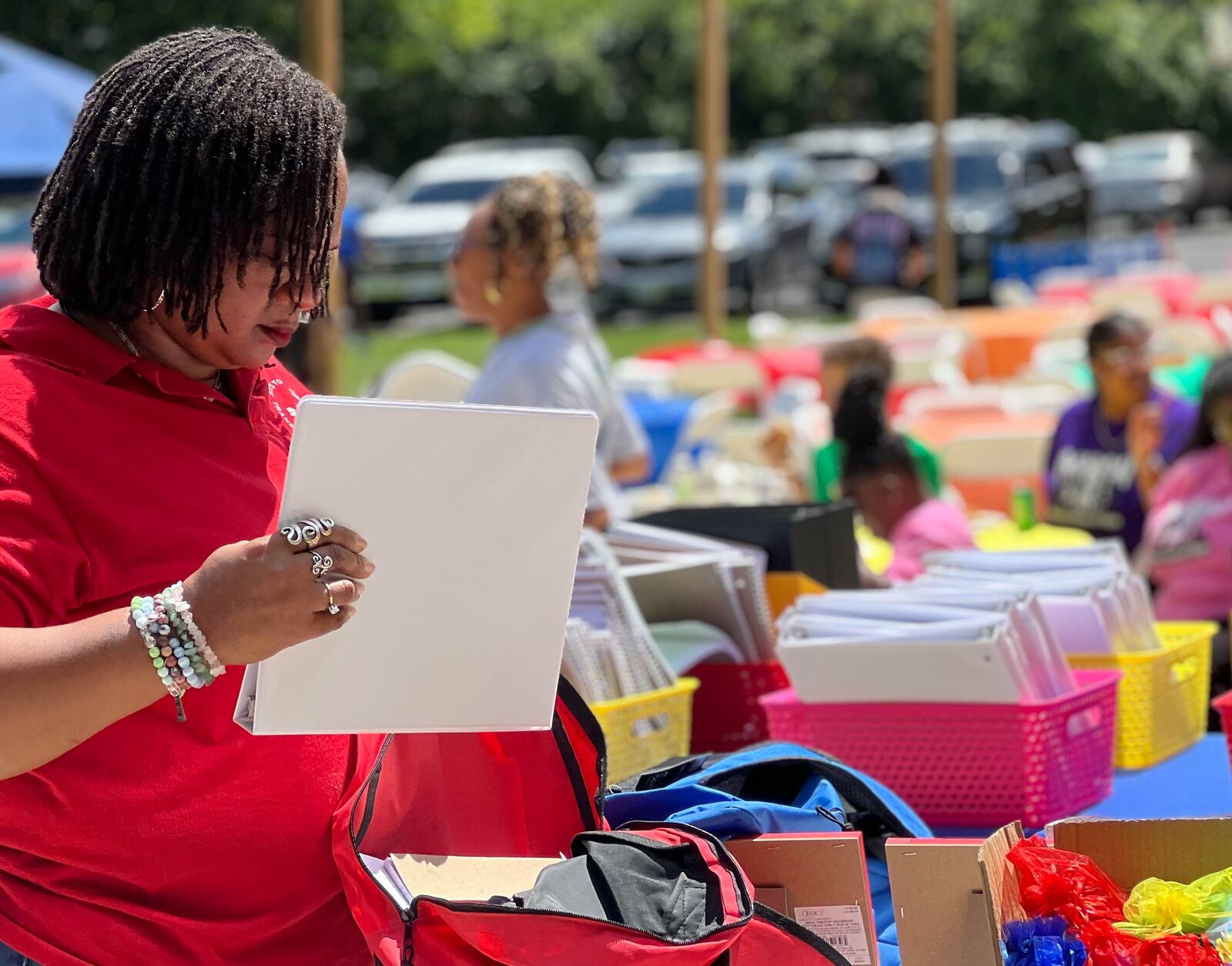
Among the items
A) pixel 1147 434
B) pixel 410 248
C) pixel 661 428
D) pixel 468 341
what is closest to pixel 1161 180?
pixel 410 248

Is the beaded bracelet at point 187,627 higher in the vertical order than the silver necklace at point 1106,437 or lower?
higher

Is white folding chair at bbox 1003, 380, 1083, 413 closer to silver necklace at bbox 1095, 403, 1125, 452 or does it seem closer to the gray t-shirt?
silver necklace at bbox 1095, 403, 1125, 452

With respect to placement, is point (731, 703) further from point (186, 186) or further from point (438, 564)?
point (186, 186)

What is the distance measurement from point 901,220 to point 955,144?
6.40 metres

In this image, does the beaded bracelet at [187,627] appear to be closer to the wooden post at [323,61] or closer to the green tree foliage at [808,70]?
the wooden post at [323,61]

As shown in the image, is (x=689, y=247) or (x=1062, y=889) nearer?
(x=1062, y=889)

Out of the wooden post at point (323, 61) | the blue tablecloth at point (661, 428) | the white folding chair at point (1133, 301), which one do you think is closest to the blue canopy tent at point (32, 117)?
the wooden post at point (323, 61)

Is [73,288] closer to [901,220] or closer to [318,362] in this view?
[318,362]

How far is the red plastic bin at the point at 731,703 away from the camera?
3.04 metres

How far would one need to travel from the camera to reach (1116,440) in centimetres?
570

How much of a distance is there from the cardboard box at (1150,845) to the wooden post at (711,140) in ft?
25.1

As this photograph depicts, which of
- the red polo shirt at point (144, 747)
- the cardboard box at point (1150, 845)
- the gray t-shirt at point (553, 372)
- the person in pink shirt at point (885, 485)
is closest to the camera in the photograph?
the red polo shirt at point (144, 747)

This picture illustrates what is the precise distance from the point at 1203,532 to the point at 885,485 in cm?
86

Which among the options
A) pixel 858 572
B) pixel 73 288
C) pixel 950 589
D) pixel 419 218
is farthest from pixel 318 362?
pixel 419 218
